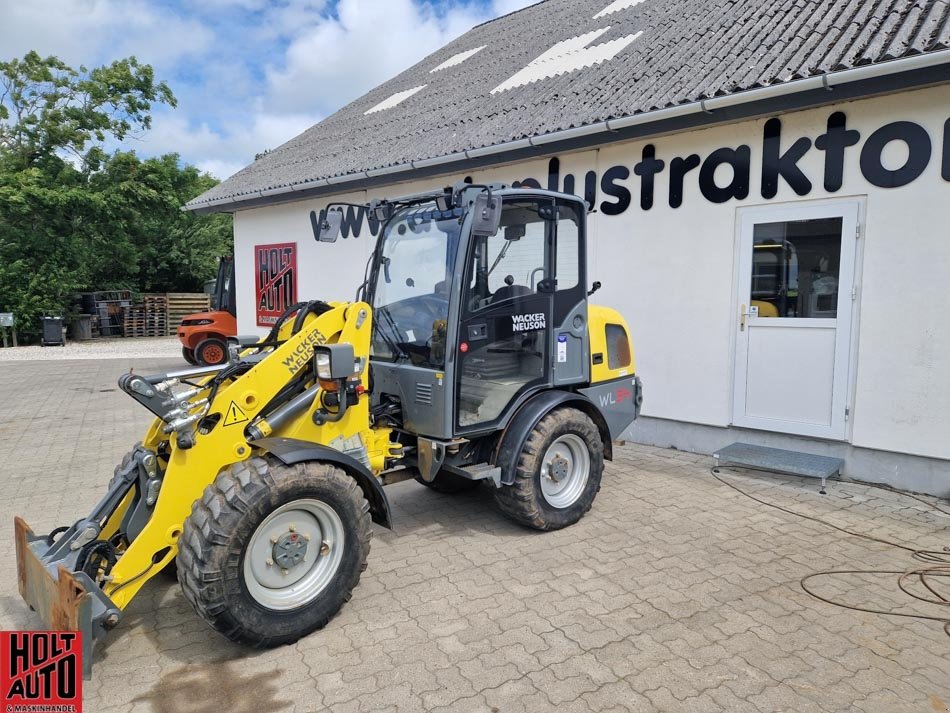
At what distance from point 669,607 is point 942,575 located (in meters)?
1.74

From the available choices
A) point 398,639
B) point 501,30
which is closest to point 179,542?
point 398,639

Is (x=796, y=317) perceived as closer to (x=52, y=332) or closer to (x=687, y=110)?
(x=687, y=110)

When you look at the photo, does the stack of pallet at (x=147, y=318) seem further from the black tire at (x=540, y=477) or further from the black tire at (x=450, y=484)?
the black tire at (x=540, y=477)

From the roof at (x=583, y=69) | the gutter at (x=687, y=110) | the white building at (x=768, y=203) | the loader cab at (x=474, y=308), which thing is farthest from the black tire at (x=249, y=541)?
the roof at (x=583, y=69)

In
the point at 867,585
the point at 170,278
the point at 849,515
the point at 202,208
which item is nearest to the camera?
the point at 867,585

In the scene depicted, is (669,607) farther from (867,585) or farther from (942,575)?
(942,575)

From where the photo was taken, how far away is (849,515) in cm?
493

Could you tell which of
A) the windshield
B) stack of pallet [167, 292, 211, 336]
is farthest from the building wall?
stack of pallet [167, 292, 211, 336]

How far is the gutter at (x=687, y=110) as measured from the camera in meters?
4.89

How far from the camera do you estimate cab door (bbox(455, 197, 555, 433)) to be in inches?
166

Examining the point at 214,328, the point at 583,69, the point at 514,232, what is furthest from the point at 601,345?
the point at 214,328

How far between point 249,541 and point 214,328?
11.9 metres

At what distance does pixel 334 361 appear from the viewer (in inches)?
137
